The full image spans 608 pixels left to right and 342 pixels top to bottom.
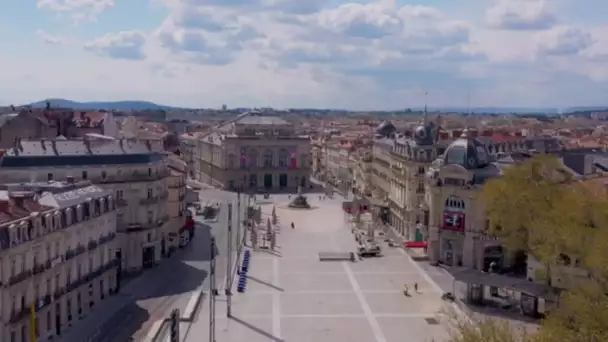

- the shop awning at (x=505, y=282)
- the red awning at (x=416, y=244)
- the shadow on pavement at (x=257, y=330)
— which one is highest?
the shop awning at (x=505, y=282)

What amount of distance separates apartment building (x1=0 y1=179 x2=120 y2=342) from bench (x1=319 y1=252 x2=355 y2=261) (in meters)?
25.3

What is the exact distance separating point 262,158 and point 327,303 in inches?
3712

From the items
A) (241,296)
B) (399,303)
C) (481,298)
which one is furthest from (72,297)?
(481,298)

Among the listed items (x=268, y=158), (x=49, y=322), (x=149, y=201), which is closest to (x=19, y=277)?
(x=49, y=322)

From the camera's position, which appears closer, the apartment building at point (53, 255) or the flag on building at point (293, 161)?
the apartment building at point (53, 255)

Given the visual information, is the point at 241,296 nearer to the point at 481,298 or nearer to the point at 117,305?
the point at 117,305

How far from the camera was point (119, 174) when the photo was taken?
79188mm

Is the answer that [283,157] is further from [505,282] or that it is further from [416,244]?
[505,282]

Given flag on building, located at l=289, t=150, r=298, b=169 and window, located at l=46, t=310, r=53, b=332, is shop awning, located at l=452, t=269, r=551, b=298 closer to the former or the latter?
window, located at l=46, t=310, r=53, b=332

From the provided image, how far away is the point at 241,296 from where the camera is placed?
6862cm

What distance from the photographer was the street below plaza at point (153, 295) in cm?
5788

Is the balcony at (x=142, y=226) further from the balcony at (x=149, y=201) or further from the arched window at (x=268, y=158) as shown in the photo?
the arched window at (x=268, y=158)

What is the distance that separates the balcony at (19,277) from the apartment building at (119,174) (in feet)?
75.2

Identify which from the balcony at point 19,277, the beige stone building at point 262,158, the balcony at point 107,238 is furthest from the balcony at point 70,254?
the beige stone building at point 262,158
